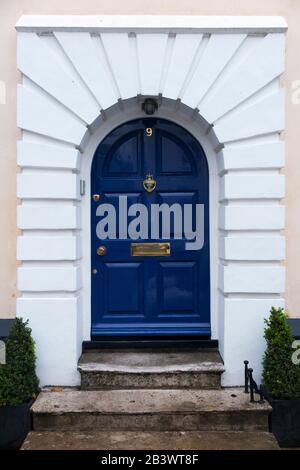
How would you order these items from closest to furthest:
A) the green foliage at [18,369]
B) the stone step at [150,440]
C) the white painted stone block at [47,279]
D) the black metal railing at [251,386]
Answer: the stone step at [150,440] < the green foliage at [18,369] < the black metal railing at [251,386] < the white painted stone block at [47,279]

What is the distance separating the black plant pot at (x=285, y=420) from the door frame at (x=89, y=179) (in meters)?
1.07

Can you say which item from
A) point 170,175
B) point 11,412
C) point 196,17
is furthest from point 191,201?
point 11,412

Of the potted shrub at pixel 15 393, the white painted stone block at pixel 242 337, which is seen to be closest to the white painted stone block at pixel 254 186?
the white painted stone block at pixel 242 337

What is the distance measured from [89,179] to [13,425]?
253cm

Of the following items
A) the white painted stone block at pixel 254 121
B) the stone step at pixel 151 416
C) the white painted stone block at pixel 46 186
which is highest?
the white painted stone block at pixel 254 121

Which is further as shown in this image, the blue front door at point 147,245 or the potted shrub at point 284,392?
the blue front door at point 147,245

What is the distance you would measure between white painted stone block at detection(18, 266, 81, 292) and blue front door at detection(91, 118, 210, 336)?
1.34 feet

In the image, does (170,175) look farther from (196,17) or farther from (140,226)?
(196,17)

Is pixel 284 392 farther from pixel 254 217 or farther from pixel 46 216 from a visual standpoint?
pixel 46 216

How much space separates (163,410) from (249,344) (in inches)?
44.5

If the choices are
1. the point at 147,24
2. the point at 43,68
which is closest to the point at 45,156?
the point at 43,68

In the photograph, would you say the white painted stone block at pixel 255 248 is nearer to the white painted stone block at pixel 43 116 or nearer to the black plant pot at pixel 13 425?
the white painted stone block at pixel 43 116

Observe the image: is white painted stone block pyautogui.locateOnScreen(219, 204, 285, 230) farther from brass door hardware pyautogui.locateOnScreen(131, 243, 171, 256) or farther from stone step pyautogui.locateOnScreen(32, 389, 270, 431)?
stone step pyautogui.locateOnScreen(32, 389, 270, 431)

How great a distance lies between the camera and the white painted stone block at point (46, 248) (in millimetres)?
4812
